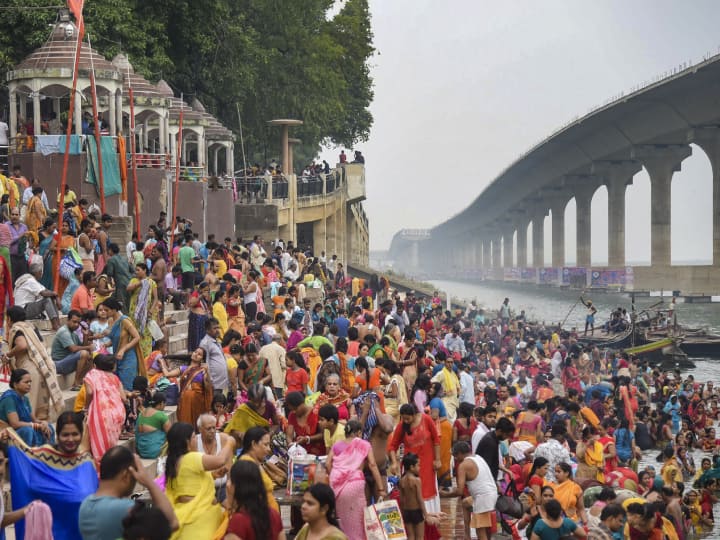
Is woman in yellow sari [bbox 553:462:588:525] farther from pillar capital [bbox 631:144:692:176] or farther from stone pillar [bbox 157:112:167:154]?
pillar capital [bbox 631:144:692:176]

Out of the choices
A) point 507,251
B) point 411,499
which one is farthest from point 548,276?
point 411,499

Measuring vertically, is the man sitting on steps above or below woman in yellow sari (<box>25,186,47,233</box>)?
below

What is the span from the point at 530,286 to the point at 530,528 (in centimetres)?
9907

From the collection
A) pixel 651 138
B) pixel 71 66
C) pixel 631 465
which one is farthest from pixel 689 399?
pixel 651 138

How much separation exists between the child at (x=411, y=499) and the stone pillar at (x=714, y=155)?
54420mm

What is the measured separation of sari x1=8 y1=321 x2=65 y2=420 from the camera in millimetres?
8742

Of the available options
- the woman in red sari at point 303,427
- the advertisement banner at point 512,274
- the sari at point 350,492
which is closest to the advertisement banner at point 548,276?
the advertisement banner at point 512,274

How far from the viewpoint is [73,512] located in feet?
20.6

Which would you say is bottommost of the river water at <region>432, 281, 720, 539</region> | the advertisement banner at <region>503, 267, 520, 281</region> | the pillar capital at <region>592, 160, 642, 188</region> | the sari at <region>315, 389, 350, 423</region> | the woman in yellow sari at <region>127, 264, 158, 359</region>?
the river water at <region>432, 281, 720, 539</region>

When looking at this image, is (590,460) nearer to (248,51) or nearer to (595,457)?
(595,457)

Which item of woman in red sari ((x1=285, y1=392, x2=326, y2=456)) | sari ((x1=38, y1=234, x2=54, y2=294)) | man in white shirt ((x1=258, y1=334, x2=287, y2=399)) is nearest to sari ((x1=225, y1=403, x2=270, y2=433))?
woman in red sari ((x1=285, y1=392, x2=326, y2=456))

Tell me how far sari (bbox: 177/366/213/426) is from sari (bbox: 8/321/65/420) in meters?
1.38

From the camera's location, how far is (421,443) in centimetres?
947

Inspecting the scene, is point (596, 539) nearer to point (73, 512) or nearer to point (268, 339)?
point (73, 512)
